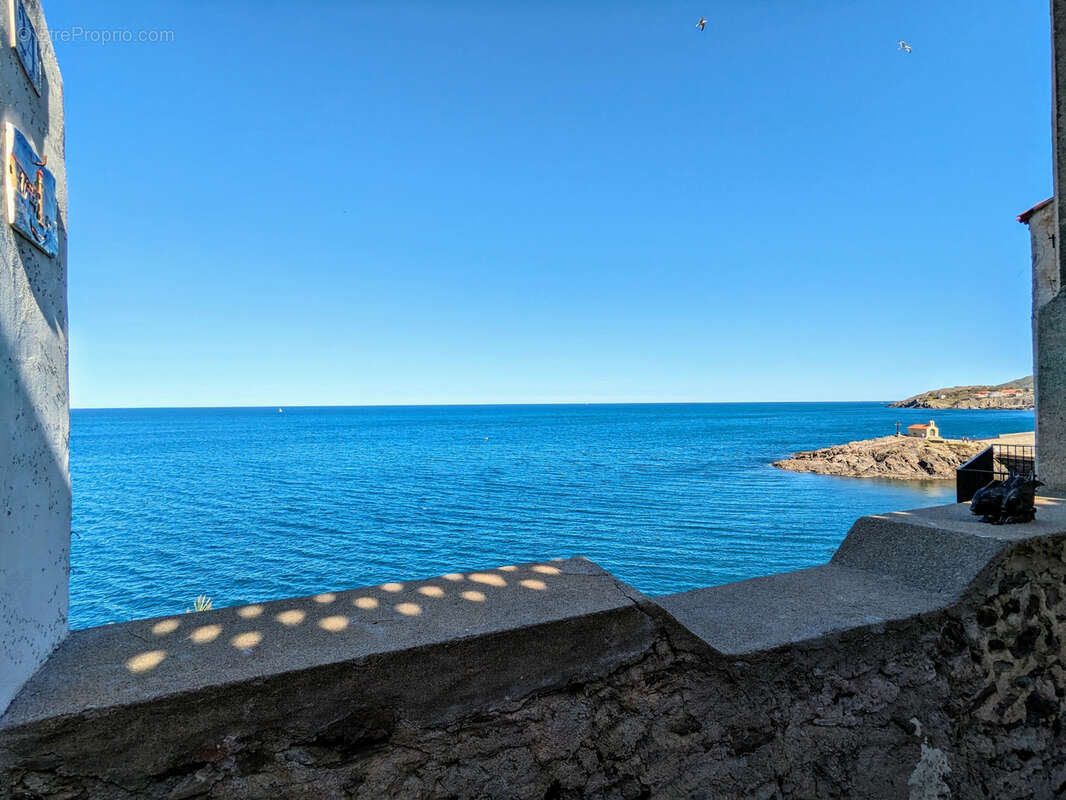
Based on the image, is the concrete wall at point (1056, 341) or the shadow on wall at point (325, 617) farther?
the concrete wall at point (1056, 341)

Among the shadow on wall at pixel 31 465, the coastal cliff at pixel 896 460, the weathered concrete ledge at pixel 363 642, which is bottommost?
the coastal cliff at pixel 896 460

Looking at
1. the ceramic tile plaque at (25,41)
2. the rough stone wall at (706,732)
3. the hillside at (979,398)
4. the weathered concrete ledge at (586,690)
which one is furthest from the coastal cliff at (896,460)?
the hillside at (979,398)

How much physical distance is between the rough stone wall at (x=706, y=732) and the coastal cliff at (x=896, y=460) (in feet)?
116

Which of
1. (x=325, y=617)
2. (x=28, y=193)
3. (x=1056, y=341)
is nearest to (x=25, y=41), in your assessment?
(x=28, y=193)

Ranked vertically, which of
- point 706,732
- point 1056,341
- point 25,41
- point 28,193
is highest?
A: point 25,41

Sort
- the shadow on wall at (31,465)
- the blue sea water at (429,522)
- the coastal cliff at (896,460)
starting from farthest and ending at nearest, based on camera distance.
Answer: the coastal cliff at (896,460) → the blue sea water at (429,522) → the shadow on wall at (31,465)

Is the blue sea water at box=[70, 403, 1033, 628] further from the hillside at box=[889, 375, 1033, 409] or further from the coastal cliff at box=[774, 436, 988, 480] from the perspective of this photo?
the hillside at box=[889, 375, 1033, 409]

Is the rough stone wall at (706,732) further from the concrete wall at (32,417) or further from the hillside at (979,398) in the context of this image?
the hillside at (979,398)

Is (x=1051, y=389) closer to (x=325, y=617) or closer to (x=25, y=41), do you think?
(x=325, y=617)

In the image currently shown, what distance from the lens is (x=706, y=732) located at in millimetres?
2131

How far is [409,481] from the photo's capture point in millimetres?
36312

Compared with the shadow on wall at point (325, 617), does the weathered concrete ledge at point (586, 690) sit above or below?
below

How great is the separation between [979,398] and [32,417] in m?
195

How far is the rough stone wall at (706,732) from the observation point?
1578 mm
